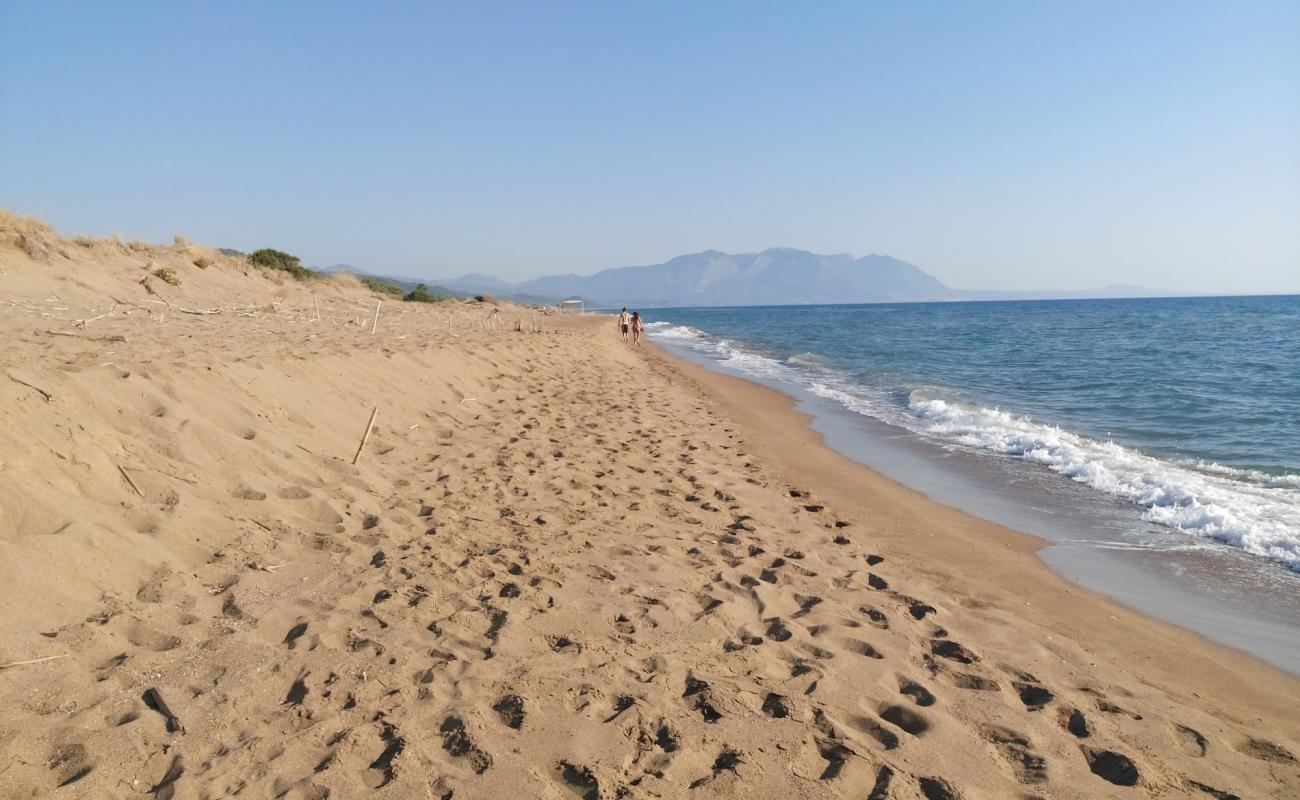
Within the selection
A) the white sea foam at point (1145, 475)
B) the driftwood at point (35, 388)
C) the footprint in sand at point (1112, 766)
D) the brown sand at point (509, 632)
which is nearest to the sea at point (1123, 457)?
the white sea foam at point (1145, 475)

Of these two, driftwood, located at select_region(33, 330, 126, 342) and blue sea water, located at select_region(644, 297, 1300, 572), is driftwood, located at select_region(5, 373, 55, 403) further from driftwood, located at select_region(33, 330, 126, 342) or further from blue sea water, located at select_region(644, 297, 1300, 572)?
blue sea water, located at select_region(644, 297, 1300, 572)

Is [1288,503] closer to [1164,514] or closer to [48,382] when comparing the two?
[1164,514]

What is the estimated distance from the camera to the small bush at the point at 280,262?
26156 millimetres

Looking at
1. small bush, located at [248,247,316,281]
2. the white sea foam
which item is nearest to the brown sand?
the white sea foam

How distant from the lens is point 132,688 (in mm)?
3139

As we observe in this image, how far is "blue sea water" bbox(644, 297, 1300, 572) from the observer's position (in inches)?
299

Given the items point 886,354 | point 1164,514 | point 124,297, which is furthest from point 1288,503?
point 886,354

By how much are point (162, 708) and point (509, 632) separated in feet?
5.02

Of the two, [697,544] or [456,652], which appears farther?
[697,544]

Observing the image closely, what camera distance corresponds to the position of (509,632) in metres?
3.89

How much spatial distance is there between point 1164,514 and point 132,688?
845 centimetres

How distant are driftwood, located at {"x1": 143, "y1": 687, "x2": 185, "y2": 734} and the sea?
5862mm

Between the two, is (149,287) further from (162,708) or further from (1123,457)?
(1123,457)

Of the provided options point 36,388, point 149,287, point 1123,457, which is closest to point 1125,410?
Answer: point 1123,457
